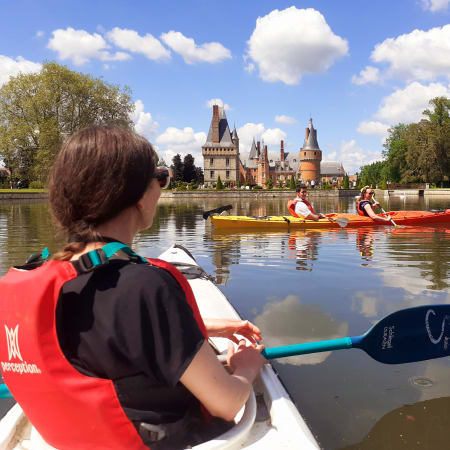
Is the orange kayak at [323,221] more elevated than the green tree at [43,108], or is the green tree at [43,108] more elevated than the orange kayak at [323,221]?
the green tree at [43,108]

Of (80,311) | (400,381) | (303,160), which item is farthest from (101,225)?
(303,160)

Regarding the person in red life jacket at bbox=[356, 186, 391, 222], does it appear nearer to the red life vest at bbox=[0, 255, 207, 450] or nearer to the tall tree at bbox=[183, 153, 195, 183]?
the red life vest at bbox=[0, 255, 207, 450]

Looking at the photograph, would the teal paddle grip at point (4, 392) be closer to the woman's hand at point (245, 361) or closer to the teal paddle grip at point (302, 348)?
the woman's hand at point (245, 361)

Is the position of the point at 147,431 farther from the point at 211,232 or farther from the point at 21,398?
the point at 211,232

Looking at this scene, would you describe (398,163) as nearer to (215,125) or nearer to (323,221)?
(215,125)

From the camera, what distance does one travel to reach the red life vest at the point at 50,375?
111 cm

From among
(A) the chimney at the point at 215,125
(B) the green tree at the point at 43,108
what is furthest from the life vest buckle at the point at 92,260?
(A) the chimney at the point at 215,125

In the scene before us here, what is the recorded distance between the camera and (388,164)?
6231cm

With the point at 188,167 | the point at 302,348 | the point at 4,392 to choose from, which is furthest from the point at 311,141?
the point at 4,392

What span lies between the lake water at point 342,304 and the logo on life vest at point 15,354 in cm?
177

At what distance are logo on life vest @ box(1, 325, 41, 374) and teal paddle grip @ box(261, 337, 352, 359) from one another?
118 centimetres

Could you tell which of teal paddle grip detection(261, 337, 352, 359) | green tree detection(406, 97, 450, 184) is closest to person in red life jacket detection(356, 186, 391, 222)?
teal paddle grip detection(261, 337, 352, 359)

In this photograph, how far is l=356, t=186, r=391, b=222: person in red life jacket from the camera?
1203cm

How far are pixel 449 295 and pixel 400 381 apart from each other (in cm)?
241
